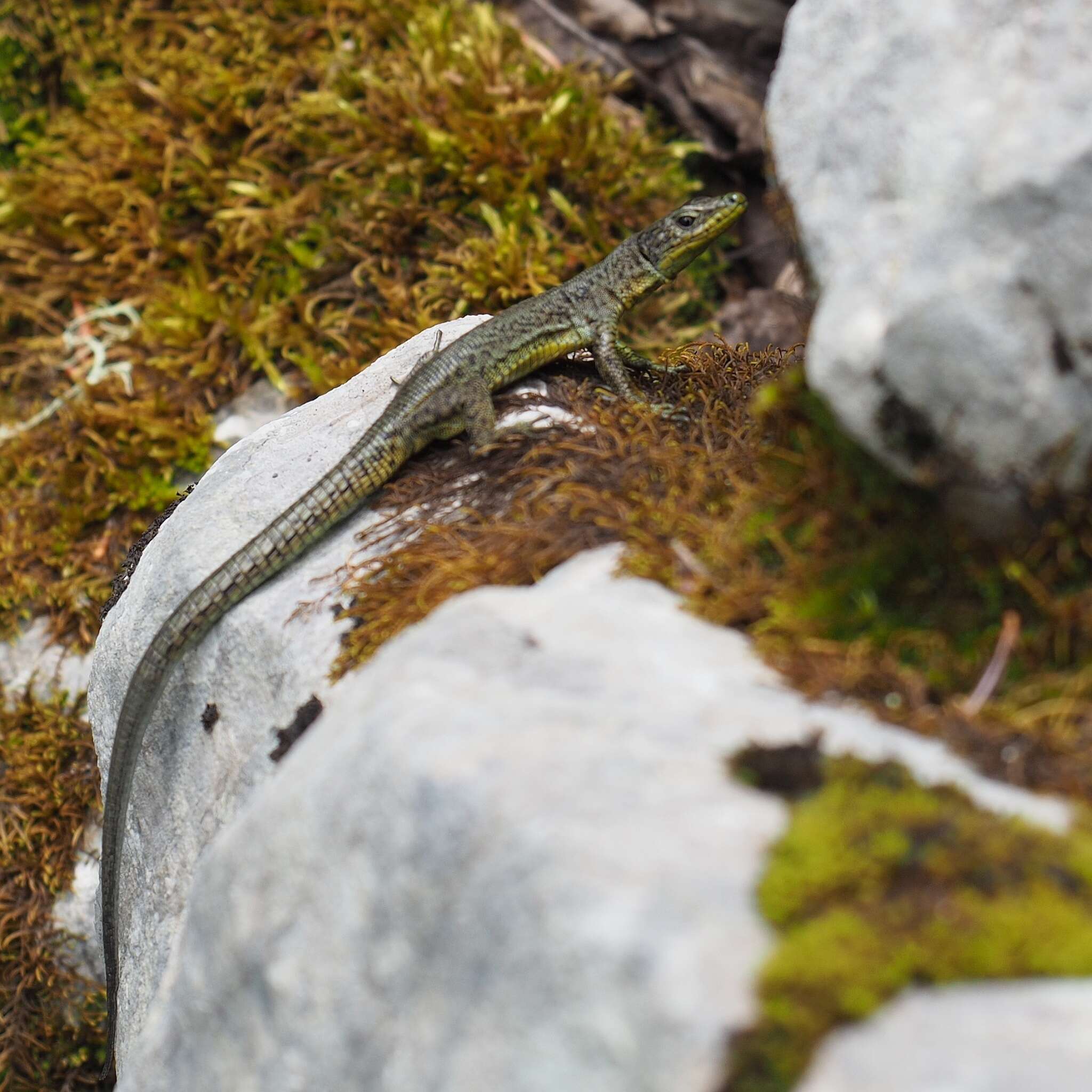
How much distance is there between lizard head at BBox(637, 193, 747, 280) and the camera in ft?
17.2

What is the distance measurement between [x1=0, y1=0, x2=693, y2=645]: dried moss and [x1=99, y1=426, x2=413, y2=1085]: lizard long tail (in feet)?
10.3

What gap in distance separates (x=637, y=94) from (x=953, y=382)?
696cm

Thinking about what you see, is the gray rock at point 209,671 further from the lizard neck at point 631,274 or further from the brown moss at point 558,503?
the lizard neck at point 631,274

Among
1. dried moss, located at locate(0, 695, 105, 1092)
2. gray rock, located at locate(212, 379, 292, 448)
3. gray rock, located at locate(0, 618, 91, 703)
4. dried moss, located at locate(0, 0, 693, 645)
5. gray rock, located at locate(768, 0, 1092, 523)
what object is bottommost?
dried moss, located at locate(0, 695, 105, 1092)

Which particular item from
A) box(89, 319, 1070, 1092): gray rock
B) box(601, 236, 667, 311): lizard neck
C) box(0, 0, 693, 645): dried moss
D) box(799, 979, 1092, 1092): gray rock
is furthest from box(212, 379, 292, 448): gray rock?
box(799, 979, 1092, 1092): gray rock

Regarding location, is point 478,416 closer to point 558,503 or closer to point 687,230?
point 558,503

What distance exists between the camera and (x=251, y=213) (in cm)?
791

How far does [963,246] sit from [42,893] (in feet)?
21.0

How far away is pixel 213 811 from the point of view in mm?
4090

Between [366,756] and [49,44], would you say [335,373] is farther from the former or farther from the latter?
[366,756]

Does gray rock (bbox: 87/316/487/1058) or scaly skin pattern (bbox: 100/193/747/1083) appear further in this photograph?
scaly skin pattern (bbox: 100/193/747/1083)

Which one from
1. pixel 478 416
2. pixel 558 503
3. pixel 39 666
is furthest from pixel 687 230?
pixel 39 666

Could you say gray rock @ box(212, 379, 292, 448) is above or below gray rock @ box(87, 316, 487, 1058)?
below

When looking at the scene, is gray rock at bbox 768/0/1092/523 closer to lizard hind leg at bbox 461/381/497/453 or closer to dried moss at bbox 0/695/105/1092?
lizard hind leg at bbox 461/381/497/453
